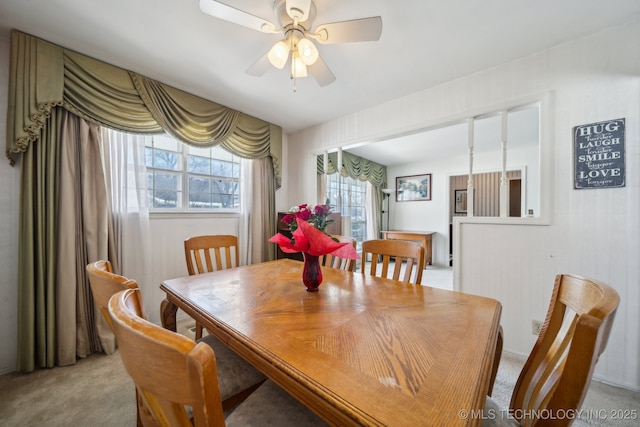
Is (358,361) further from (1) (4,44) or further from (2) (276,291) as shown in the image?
(1) (4,44)

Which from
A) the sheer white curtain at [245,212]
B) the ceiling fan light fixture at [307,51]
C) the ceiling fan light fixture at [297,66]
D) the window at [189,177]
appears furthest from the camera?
the sheer white curtain at [245,212]

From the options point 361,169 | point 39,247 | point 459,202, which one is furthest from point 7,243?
point 459,202

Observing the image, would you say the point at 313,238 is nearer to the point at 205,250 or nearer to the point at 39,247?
the point at 205,250

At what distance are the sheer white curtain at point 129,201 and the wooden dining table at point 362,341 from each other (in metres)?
1.19

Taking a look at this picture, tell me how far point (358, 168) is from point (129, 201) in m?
3.80

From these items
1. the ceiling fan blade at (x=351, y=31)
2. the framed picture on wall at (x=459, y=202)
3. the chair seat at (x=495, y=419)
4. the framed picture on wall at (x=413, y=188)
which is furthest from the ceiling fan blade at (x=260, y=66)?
the framed picture on wall at (x=459, y=202)

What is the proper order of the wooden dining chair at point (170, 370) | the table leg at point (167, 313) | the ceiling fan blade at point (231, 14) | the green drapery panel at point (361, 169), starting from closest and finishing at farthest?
1. the wooden dining chair at point (170, 370)
2. the ceiling fan blade at point (231, 14)
3. the table leg at point (167, 313)
4. the green drapery panel at point (361, 169)

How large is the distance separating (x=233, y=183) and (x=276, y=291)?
7.20ft

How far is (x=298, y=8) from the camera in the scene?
1.26 meters

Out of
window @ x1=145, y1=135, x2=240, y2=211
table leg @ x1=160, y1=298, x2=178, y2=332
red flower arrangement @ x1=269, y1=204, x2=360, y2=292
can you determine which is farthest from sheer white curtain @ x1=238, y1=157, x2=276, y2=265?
red flower arrangement @ x1=269, y1=204, x2=360, y2=292

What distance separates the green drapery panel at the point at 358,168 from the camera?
4.15 meters

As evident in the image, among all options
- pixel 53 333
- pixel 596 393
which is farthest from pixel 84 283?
pixel 596 393

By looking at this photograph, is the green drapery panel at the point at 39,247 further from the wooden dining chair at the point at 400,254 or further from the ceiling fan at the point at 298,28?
the wooden dining chair at the point at 400,254

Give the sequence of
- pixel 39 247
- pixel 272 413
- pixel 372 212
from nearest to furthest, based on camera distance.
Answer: pixel 272 413 → pixel 39 247 → pixel 372 212
